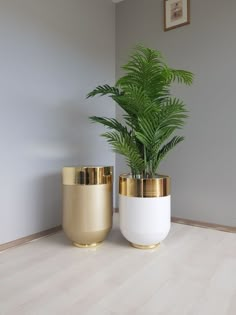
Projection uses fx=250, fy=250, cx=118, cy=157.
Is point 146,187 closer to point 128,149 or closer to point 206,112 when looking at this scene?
point 128,149

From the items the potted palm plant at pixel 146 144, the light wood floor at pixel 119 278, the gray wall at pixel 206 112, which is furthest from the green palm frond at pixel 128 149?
the gray wall at pixel 206 112

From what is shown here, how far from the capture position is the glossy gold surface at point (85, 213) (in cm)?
142

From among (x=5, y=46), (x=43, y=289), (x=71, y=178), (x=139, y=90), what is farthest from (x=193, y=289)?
(x=5, y=46)

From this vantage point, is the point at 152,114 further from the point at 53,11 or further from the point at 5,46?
the point at 53,11

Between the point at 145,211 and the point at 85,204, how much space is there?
34cm

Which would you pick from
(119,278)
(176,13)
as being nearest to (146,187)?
(119,278)

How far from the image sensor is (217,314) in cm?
88

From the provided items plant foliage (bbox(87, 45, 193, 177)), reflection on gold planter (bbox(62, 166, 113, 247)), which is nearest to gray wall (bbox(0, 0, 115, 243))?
reflection on gold planter (bbox(62, 166, 113, 247))

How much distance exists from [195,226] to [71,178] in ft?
3.35

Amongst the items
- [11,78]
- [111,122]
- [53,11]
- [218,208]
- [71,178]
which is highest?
[53,11]

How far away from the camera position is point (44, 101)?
5.51 feet

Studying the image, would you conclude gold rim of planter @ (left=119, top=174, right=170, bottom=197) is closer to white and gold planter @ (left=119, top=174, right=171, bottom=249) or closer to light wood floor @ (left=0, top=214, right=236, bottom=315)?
white and gold planter @ (left=119, top=174, right=171, bottom=249)

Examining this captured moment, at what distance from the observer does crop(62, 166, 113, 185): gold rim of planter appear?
4.70 feet

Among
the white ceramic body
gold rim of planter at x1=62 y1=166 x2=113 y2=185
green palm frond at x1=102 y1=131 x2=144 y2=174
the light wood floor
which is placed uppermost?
green palm frond at x1=102 y1=131 x2=144 y2=174
